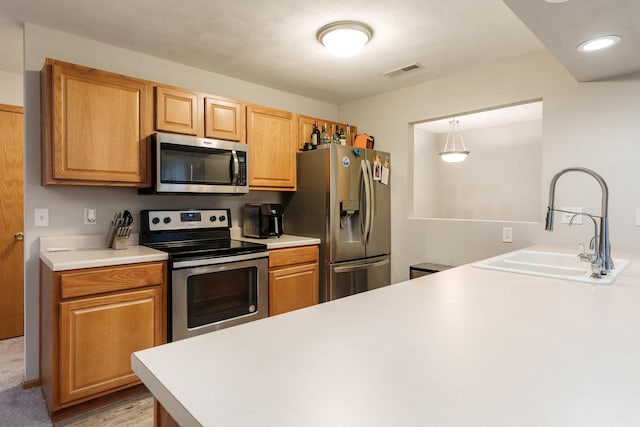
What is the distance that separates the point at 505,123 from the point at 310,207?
11.5 ft

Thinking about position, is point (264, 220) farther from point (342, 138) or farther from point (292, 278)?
point (342, 138)

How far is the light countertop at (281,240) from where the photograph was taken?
282cm

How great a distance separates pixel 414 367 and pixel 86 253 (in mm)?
2252

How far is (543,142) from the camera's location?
8.73 ft

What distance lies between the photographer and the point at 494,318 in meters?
0.99

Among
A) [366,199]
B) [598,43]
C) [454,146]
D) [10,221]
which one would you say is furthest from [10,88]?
[454,146]

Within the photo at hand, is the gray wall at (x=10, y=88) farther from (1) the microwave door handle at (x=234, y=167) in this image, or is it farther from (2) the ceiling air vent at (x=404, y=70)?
(2) the ceiling air vent at (x=404, y=70)

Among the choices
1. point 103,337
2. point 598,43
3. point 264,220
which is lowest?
point 103,337

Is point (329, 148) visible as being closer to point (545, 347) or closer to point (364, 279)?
point (364, 279)

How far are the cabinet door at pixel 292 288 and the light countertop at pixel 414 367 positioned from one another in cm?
173

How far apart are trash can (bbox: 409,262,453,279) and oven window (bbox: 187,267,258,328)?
1.42 metres

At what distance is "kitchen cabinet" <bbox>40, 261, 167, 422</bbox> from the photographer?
1.92 m

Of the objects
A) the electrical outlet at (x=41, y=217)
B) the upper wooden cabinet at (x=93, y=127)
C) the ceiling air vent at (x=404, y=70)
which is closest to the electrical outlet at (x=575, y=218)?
the ceiling air vent at (x=404, y=70)

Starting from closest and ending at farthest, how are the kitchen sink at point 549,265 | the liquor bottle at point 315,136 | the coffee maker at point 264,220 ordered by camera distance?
the kitchen sink at point 549,265 → the coffee maker at point 264,220 → the liquor bottle at point 315,136
